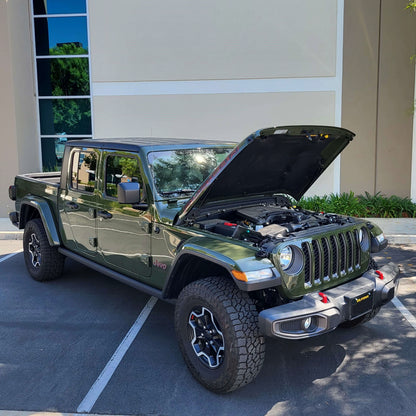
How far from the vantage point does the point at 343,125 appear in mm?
11516

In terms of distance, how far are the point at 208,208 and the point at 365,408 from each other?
213 centimetres

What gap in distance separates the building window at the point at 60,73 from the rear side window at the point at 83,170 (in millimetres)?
7052

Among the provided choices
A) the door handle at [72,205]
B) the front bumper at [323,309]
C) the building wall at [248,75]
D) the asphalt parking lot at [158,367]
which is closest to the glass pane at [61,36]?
the building wall at [248,75]

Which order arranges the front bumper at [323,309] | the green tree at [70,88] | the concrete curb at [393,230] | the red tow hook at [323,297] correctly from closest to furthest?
the front bumper at [323,309] < the red tow hook at [323,297] < the concrete curb at [393,230] < the green tree at [70,88]

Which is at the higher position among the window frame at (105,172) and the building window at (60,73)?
the building window at (60,73)

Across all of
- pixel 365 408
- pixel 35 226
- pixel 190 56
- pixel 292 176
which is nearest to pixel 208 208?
pixel 292 176

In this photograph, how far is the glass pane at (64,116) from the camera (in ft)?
40.3

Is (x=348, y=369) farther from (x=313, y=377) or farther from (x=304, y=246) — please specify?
(x=304, y=246)

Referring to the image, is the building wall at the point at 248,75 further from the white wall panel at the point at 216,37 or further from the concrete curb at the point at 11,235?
the concrete curb at the point at 11,235

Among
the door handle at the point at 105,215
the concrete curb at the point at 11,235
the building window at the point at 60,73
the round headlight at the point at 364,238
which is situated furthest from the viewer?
the building window at the point at 60,73

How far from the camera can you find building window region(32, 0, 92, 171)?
12062 mm

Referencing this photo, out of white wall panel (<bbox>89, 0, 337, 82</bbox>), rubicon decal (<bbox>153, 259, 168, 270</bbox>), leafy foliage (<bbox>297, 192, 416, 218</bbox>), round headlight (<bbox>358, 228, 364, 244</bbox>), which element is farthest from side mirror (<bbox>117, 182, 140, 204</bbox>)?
white wall panel (<bbox>89, 0, 337, 82</bbox>)

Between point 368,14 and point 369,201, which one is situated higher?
point 368,14

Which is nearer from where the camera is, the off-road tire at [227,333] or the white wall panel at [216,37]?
the off-road tire at [227,333]
